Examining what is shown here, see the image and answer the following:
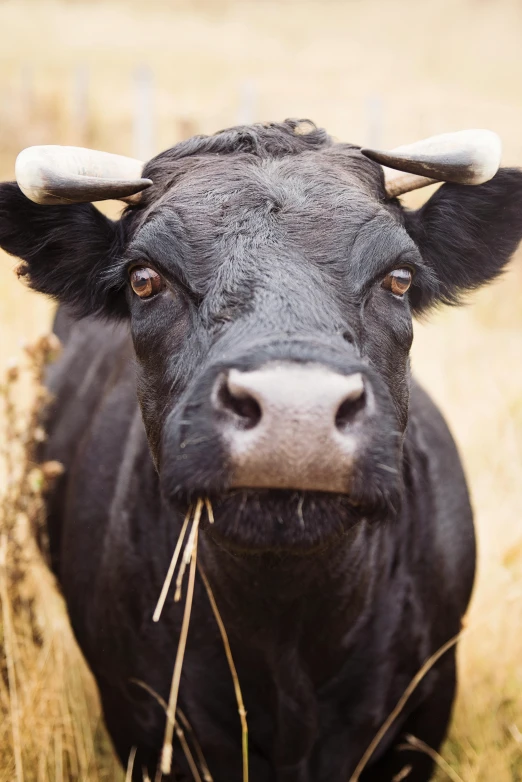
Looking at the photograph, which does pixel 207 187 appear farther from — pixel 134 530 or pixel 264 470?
pixel 134 530

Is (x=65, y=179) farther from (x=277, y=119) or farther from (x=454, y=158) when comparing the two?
(x=277, y=119)

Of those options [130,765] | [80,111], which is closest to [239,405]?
[130,765]

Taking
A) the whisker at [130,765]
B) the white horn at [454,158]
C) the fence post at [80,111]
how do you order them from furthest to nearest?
the fence post at [80,111] → the whisker at [130,765] → the white horn at [454,158]

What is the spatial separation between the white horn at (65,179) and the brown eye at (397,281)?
896 mm

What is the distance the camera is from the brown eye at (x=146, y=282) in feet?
8.63

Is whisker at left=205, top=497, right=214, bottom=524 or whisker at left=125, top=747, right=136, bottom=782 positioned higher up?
whisker at left=205, top=497, right=214, bottom=524

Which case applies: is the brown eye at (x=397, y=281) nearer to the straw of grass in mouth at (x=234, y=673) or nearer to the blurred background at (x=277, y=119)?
the straw of grass in mouth at (x=234, y=673)

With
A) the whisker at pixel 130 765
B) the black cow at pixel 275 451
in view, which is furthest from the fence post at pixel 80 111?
the whisker at pixel 130 765

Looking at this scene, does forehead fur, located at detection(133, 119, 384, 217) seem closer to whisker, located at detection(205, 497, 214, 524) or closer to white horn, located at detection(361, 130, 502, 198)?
white horn, located at detection(361, 130, 502, 198)

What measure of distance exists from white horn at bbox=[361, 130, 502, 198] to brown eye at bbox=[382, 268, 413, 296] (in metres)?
0.37

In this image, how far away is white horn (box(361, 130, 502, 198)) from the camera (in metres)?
2.72

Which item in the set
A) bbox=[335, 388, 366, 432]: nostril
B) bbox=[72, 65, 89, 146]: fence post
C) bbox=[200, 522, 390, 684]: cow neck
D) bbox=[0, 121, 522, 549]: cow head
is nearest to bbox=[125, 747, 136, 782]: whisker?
bbox=[200, 522, 390, 684]: cow neck

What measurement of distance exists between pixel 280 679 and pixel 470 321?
716 centimetres

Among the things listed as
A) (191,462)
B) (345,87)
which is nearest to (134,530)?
(191,462)
